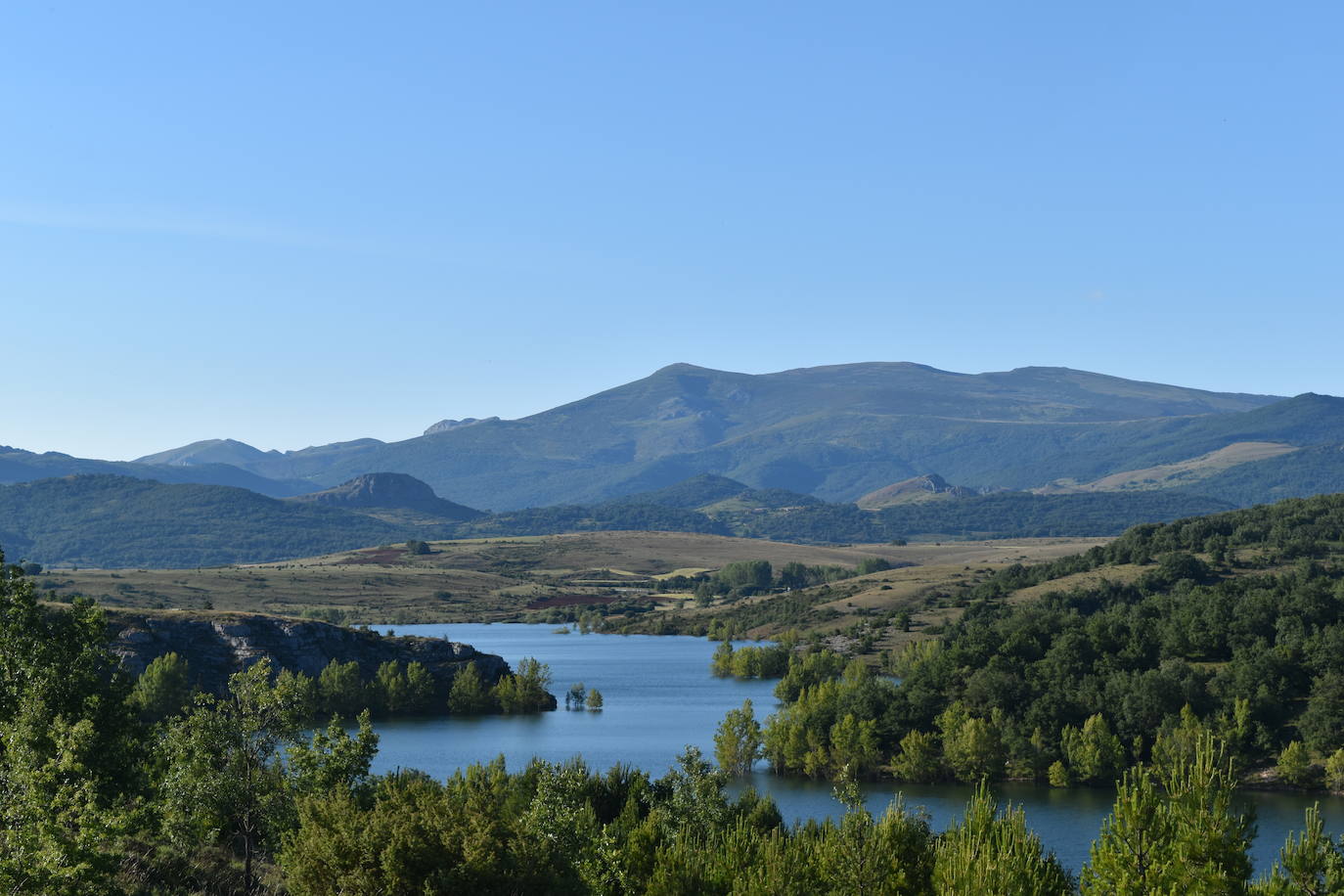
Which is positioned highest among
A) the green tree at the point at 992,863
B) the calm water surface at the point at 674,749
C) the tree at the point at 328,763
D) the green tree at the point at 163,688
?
the tree at the point at 328,763

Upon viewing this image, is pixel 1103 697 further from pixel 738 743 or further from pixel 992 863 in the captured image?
pixel 992 863

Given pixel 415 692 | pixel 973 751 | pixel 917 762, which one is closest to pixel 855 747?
pixel 917 762

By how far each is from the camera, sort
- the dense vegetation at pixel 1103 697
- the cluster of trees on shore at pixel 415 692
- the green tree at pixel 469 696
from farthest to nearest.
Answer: the green tree at pixel 469 696, the cluster of trees on shore at pixel 415 692, the dense vegetation at pixel 1103 697

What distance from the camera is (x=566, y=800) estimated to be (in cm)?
6078

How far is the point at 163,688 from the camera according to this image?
133625mm

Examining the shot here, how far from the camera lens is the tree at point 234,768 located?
171 feet

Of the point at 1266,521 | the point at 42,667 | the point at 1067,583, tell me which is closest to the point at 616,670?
the point at 1067,583

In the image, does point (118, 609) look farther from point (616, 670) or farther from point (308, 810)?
point (308, 810)

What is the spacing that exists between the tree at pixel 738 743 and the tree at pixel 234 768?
61.0m

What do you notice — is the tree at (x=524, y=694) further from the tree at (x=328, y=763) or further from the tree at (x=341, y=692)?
the tree at (x=328, y=763)

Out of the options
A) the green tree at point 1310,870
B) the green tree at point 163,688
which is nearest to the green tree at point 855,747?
the green tree at point 163,688

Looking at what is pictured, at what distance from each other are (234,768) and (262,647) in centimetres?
11178

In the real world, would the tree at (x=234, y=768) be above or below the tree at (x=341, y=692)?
above

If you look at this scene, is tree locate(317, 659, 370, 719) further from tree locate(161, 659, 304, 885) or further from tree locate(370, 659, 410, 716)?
tree locate(161, 659, 304, 885)
